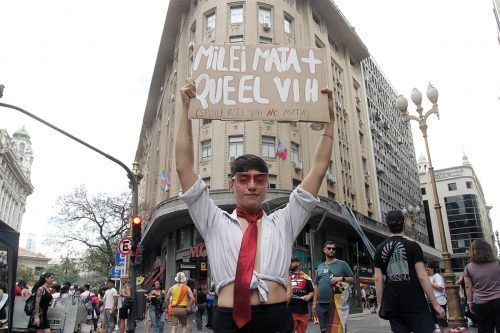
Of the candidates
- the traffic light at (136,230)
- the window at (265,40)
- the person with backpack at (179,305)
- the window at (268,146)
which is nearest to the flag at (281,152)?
the window at (268,146)

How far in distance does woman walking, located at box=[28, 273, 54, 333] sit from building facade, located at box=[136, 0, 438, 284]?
508 inches

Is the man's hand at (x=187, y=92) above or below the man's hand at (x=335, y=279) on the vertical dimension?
above

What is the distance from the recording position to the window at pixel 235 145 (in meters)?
25.2

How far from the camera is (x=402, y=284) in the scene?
419 cm

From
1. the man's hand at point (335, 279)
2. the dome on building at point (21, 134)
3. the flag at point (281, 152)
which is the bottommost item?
the man's hand at point (335, 279)

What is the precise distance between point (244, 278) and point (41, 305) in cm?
949

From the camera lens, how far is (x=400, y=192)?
51312 mm

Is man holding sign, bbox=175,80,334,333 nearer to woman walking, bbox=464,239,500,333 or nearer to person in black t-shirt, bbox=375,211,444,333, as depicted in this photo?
person in black t-shirt, bbox=375,211,444,333

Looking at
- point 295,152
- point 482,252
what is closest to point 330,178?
point 295,152

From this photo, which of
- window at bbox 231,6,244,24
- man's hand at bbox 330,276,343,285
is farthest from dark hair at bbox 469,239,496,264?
window at bbox 231,6,244,24

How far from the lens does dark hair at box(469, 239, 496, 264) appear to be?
5461 mm

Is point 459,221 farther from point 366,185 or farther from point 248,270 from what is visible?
point 248,270

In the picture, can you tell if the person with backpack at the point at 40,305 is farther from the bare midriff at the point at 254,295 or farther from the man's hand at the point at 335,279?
the bare midriff at the point at 254,295

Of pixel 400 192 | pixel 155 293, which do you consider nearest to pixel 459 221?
pixel 400 192
